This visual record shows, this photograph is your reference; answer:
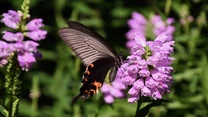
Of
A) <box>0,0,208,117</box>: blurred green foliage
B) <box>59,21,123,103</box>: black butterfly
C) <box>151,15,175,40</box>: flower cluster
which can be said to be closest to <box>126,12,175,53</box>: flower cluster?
<box>151,15,175,40</box>: flower cluster

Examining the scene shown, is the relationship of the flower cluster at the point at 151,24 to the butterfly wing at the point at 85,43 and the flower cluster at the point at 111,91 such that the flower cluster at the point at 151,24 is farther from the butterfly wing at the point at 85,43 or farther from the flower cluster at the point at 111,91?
the butterfly wing at the point at 85,43

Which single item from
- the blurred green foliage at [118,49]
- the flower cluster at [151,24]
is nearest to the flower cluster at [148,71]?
the blurred green foliage at [118,49]

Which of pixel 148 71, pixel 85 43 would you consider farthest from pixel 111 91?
pixel 148 71

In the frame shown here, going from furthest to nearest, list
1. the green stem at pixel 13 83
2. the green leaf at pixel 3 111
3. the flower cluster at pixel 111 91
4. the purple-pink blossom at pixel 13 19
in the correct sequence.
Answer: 1. the flower cluster at pixel 111 91
2. the purple-pink blossom at pixel 13 19
3. the green stem at pixel 13 83
4. the green leaf at pixel 3 111

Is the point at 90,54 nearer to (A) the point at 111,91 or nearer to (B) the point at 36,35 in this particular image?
(B) the point at 36,35

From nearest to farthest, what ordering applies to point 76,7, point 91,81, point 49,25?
point 91,81 < point 76,7 < point 49,25

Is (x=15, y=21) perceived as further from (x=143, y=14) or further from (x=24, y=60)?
(x=143, y=14)

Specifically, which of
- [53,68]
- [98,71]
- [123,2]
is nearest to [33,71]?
[53,68]

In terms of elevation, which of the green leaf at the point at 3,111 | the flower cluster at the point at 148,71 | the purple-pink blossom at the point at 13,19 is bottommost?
the green leaf at the point at 3,111
